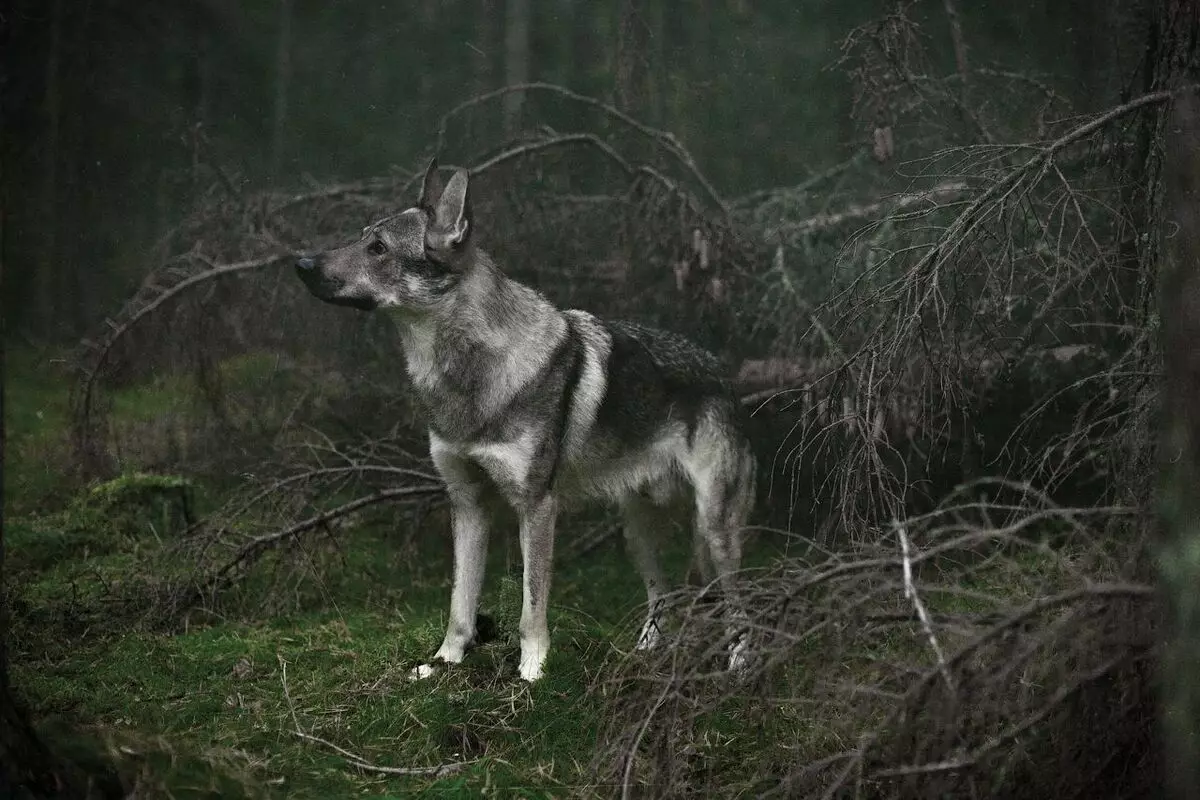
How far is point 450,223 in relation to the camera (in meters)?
5.23

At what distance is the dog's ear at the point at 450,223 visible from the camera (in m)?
5.17

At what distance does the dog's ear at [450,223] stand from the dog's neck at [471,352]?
186 millimetres

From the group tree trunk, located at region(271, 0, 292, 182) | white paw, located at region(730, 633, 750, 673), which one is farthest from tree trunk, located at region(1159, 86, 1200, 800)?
tree trunk, located at region(271, 0, 292, 182)

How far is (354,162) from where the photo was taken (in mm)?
11805

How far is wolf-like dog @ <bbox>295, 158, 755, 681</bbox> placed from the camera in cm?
519

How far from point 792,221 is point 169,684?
510 cm

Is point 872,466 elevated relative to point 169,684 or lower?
elevated

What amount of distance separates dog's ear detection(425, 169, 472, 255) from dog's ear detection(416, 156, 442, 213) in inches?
2.3

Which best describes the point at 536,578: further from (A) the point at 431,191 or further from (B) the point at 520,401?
(A) the point at 431,191

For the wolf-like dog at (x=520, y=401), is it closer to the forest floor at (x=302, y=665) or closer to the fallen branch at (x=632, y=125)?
the forest floor at (x=302, y=665)

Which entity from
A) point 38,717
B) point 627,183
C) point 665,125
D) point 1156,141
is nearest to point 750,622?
point 1156,141

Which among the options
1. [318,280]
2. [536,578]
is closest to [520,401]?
[536,578]

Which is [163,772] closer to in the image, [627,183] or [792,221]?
[627,183]

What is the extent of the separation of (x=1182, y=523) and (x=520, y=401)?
3169 mm
